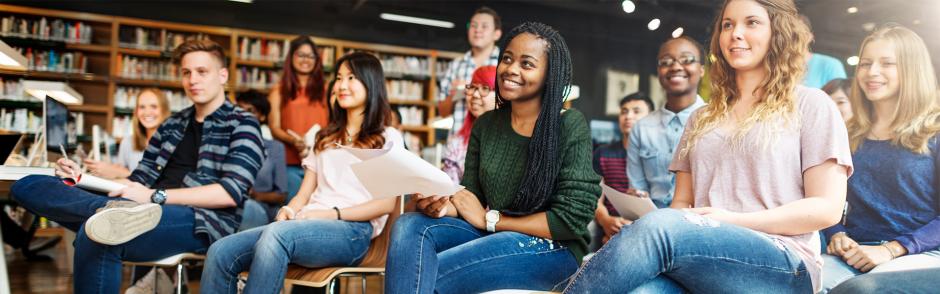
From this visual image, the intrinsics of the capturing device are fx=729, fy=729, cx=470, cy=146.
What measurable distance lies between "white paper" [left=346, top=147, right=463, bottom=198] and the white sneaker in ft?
4.53

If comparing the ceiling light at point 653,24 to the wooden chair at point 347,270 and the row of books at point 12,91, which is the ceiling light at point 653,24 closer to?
the wooden chair at point 347,270

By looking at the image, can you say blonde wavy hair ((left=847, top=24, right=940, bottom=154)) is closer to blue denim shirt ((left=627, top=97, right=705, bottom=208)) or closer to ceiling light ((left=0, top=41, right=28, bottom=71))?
blue denim shirt ((left=627, top=97, right=705, bottom=208))

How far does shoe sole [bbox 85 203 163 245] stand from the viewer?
1.96 metres

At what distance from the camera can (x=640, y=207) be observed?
203 centimetres

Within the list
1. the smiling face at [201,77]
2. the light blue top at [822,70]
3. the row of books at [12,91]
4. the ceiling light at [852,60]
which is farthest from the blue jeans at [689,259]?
the row of books at [12,91]

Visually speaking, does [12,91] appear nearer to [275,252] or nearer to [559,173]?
[275,252]

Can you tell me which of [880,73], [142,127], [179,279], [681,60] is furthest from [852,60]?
[142,127]

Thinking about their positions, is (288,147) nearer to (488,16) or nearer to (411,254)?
(488,16)

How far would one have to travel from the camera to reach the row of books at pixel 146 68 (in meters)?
7.48

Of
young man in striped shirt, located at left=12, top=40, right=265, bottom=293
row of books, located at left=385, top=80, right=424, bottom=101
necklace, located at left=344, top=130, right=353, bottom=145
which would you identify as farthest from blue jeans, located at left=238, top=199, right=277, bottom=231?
row of books, located at left=385, top=80, right=424, bottom=101

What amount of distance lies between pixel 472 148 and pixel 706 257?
849mm

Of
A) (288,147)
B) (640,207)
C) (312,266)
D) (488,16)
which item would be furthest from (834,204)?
(288,147)

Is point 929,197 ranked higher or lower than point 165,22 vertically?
lower

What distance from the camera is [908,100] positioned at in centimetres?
203
